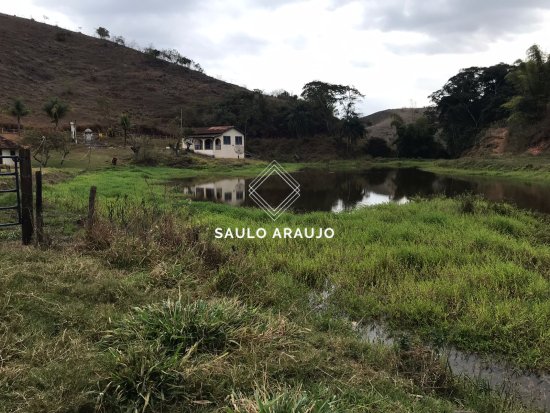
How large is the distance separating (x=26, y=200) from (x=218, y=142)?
37898 millimetres

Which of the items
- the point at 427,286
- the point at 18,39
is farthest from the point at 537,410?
the point at 18,39

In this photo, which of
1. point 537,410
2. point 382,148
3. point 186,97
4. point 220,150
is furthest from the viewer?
point 186,97

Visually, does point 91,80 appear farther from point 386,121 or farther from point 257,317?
point 257,317

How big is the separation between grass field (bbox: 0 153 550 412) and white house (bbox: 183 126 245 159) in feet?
115

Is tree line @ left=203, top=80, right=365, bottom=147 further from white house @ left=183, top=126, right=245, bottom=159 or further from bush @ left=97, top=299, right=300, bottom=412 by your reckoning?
bush @ left=97, top=299, right=300, bottom=412

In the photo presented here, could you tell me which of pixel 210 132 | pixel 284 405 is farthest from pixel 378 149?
pixel 284 405

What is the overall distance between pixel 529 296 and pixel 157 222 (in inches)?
246

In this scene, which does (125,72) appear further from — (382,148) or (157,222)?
(157,222)

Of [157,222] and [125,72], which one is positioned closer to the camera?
[157,222]

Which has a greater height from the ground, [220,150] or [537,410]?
[220,150]

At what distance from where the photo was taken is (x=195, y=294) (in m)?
5.27

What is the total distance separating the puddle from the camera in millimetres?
4059

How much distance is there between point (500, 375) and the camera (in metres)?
4.44

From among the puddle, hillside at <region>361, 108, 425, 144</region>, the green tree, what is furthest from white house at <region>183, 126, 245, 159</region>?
the puddle
